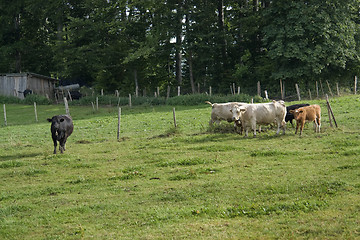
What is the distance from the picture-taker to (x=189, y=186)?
13125mm

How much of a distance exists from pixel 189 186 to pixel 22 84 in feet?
144

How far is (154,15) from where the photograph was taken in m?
51.4

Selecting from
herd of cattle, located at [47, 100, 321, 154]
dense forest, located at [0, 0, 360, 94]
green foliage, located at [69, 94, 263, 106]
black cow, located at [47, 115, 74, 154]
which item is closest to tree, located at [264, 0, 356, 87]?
dense forest, located at [0, 0, 360, 94]

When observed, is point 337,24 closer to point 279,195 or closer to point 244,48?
point 244,48

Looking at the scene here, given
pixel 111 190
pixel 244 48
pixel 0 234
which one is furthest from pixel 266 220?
pixel 244 48

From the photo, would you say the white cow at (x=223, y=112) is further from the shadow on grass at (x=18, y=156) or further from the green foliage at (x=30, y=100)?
the green foliage at (x=30, y=100)

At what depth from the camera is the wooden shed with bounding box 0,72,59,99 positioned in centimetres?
5238

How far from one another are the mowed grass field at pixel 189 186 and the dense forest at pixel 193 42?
18471 mm

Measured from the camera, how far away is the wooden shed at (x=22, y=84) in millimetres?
52375

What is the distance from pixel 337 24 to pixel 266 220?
1364 inches

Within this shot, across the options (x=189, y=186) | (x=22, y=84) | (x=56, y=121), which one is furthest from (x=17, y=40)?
(x=189, y=186)

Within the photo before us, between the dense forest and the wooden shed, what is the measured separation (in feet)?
10.7

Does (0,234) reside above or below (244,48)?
below

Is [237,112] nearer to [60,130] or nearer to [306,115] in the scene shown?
[306,115]
